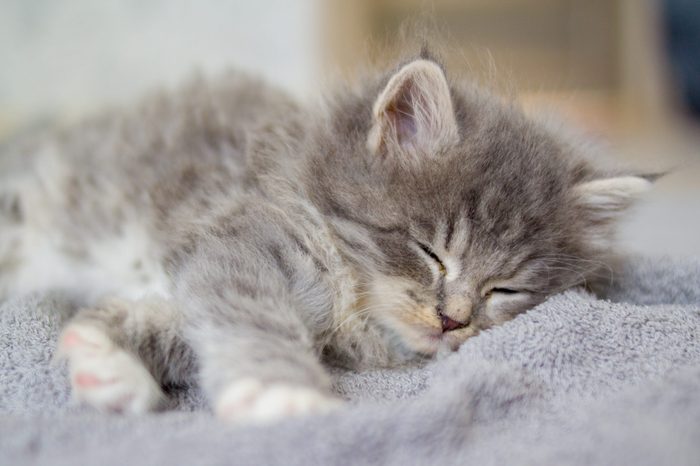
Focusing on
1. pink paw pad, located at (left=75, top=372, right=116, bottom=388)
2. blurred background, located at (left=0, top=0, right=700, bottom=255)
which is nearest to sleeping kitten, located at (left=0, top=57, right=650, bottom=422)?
pink paw pad, located at (left=75, top=372, right=116, bottom=388)

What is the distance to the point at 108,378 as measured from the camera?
1137 mm

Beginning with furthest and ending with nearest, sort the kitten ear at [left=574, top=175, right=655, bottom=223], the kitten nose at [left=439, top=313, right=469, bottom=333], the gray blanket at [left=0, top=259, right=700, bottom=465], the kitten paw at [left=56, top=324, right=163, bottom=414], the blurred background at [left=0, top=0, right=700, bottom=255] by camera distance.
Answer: the blurred background at [left=0, top=0, right=700, bottom=255], the kitten ear at [left=574, top=175, right=655, bottom=223], the kitten nose at [left=439, top=313, right=469, bottom=333], the kitten paw at [left=56, top=324, right=163, bottom=414], the gray blanket at [left=0, top=259, right=700, bottom=465]

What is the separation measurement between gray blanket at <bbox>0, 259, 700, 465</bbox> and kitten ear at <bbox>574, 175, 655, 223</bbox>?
25cm

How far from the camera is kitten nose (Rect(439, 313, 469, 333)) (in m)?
1.33

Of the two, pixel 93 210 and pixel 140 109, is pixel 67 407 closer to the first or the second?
pixel 93 210

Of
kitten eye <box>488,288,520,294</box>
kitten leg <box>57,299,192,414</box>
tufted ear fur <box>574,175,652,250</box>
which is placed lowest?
kitten leg <box>57,299,192,414</box>

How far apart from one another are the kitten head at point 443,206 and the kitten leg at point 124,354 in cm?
40

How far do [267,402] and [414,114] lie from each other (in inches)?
27.5

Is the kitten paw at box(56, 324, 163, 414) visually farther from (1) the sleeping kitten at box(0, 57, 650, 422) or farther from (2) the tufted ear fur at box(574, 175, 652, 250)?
(2) the tufted ear fur at box(574, 175, 652, 250)

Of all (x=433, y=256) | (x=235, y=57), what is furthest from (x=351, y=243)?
(x=235, y=57)

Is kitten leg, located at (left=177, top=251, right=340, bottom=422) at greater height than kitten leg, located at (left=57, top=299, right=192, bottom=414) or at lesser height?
greater

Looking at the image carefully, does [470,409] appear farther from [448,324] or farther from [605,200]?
[605,200]

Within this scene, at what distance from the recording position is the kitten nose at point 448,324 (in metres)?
1.33

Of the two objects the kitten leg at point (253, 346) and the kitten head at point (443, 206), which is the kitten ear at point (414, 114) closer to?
the kitten head at point (443, 206)
